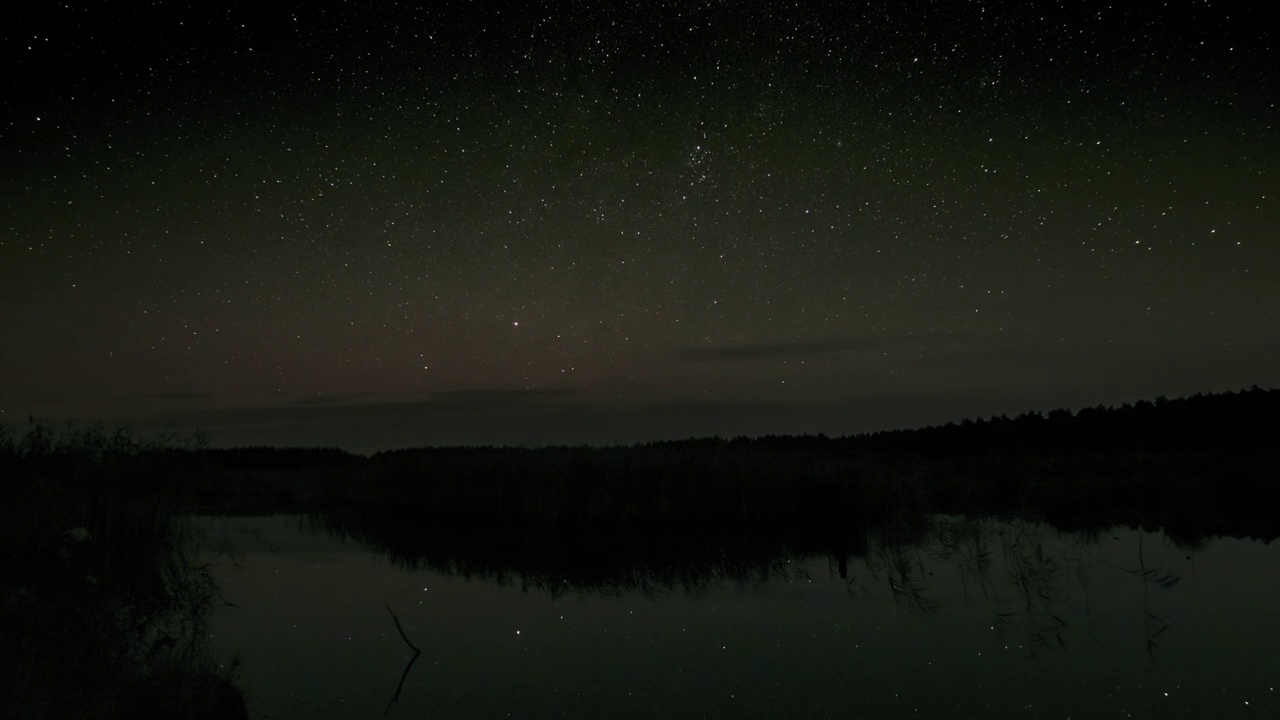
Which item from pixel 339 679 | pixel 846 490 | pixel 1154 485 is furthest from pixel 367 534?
pixel 1154 485

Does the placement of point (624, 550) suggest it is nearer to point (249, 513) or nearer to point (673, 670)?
point (673, 670)

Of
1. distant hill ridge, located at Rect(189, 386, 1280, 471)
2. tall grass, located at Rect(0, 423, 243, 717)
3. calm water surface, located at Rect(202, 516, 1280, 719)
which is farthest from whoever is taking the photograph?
distant hill ridge, located at Rect(189, 386, 1280, 471)

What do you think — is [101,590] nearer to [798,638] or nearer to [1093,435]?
[798,638]

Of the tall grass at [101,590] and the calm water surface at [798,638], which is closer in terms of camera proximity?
the tall grass at [101,590]

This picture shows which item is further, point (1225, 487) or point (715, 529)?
point (1225, 487)

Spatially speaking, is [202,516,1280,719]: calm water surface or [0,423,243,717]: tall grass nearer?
[0,423,243,717]: tall grass

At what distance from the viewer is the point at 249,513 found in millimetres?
23203

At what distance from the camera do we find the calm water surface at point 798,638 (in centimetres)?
607

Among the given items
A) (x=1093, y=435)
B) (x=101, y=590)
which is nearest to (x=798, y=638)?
(x=101, y=590)

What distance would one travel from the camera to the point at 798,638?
26.1 feet

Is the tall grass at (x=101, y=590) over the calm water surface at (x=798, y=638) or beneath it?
over

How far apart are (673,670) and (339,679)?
8.73 feet

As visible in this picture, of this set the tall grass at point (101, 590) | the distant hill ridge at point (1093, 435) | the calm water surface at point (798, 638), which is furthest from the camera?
the distant hill ridge at point (1093, 435)

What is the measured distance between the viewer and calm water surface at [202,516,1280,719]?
6.07 metres
